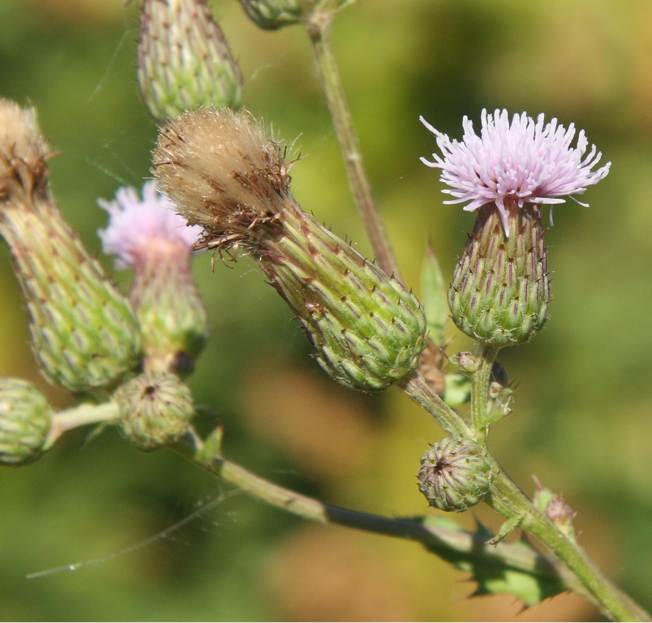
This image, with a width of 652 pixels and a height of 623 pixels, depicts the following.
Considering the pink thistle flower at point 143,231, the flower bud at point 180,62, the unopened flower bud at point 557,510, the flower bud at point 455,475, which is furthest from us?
the pink thistle flower at point 143,231

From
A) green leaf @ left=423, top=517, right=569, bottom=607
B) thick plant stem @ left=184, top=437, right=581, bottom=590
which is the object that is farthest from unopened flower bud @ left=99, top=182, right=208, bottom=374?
green leaf @ left=423, top=517, right=569, bottom=607

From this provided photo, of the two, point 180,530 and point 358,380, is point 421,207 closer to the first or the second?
point 180,530

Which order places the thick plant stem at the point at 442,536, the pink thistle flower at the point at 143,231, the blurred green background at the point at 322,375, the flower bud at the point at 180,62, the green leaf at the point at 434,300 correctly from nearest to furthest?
the thick plant stem at the point at 442,536, the green leaf at the point at 434,300, the flower bud at the point at 180,62, the pink thistle flower at the point at 143,231, the blurred green background at the point at 322,375

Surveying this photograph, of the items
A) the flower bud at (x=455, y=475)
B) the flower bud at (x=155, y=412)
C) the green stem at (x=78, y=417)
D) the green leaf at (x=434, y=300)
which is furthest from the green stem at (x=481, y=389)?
the green stem at (x=78, y=417)

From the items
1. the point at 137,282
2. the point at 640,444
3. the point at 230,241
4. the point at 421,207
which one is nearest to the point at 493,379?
the point at 230,241

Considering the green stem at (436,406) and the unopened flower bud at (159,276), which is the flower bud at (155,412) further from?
the green stem at (436,406)

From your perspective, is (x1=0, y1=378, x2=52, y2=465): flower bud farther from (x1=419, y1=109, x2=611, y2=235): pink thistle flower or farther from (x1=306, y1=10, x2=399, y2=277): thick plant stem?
(x1=419, y1=109, x2=611, y2=235): pink thistle flower
